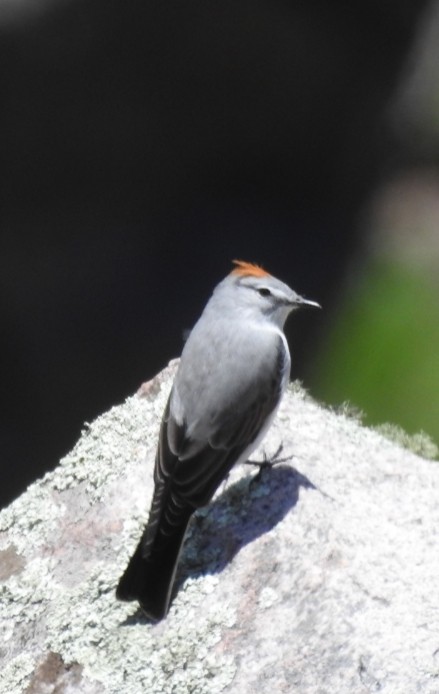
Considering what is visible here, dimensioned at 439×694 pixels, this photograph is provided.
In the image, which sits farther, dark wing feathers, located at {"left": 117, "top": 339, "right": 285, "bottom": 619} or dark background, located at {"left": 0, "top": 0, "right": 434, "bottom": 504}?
dark background, located at {"left": 0, "top": 0, "right": 434, "bottom": 504}

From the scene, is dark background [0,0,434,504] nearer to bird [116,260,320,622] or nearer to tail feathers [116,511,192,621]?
bird [116,260,320,622]

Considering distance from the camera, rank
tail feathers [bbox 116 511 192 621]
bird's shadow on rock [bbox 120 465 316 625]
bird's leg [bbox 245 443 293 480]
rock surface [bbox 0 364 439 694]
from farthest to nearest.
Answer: bird's leg [bbox 245 443 293 480], bird's shadow on rock [bbox 120 465 316 625], tail feathers [bbox 116 511 192 621], rock surface [bbox 0 364 439 694]

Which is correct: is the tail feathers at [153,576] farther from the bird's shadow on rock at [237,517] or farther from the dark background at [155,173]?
the dark background at [155,173]

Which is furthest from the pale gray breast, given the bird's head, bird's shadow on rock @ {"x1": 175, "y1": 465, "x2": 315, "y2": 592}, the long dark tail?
the long dark tail

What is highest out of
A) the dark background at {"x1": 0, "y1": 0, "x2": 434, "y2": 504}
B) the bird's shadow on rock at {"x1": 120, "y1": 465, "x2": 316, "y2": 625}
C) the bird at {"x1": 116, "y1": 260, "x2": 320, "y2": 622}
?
the bird at {"x1": 116, "y1": 260, "x2": 320, "y2": 622}

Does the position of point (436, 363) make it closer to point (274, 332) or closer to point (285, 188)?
point (285, 188)

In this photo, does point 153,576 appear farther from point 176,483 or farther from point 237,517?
point 237,517

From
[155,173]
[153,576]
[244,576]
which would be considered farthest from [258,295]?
[155,173]
